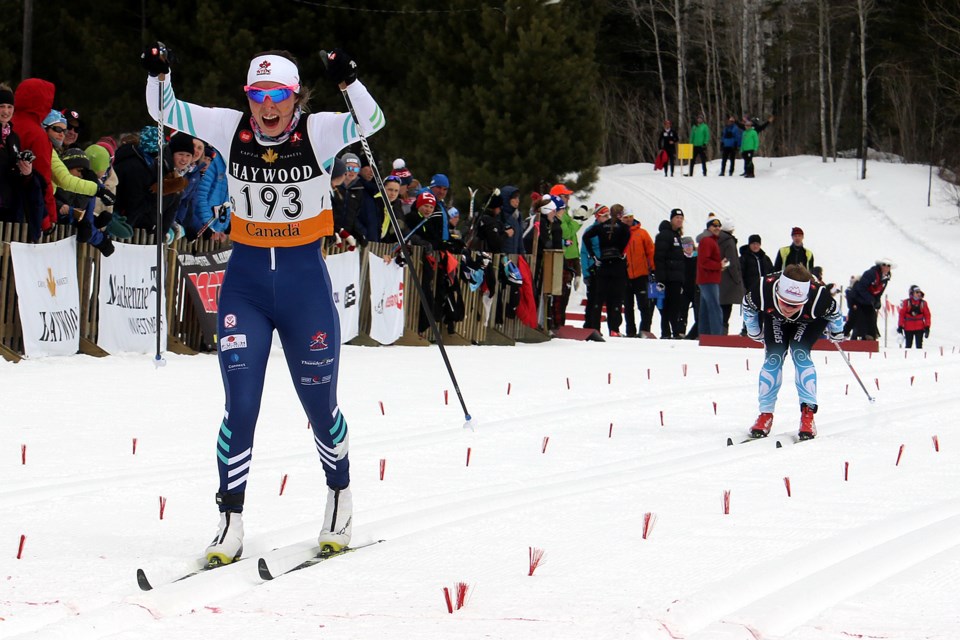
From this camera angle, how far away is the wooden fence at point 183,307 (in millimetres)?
11945

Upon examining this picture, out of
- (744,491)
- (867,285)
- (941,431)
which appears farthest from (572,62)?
(744,491)

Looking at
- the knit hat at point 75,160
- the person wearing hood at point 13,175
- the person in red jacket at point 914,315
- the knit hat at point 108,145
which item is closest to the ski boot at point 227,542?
the person wearing hood at point 13,175

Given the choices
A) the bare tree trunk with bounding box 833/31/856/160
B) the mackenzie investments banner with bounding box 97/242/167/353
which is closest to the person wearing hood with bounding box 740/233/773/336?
the mackenzie investments banner with bounding box 97/242/167/353

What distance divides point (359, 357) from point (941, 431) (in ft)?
20.6

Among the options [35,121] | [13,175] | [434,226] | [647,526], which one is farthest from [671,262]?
[647,526]

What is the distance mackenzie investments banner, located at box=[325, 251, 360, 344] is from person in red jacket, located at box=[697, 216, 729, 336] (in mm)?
7259

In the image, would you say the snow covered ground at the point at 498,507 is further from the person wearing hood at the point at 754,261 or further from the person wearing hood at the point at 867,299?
the person wearing hood at the point at 867,299

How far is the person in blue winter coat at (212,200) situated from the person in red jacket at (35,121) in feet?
5.95

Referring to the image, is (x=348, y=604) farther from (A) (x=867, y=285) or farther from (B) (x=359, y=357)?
(A) (x=867, y=285)

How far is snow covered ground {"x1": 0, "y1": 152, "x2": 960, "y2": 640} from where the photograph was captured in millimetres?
4715

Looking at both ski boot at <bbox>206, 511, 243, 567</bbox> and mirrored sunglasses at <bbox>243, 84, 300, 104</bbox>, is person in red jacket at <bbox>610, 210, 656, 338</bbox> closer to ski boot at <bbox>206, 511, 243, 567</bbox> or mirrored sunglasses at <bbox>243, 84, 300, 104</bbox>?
mirrored sunglasses at <bbox>243, 84, 300, 104</bbox>

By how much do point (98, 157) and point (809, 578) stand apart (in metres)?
9.47

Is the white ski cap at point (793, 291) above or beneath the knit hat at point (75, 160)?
beneath

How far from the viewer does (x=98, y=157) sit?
1307 centimetres
